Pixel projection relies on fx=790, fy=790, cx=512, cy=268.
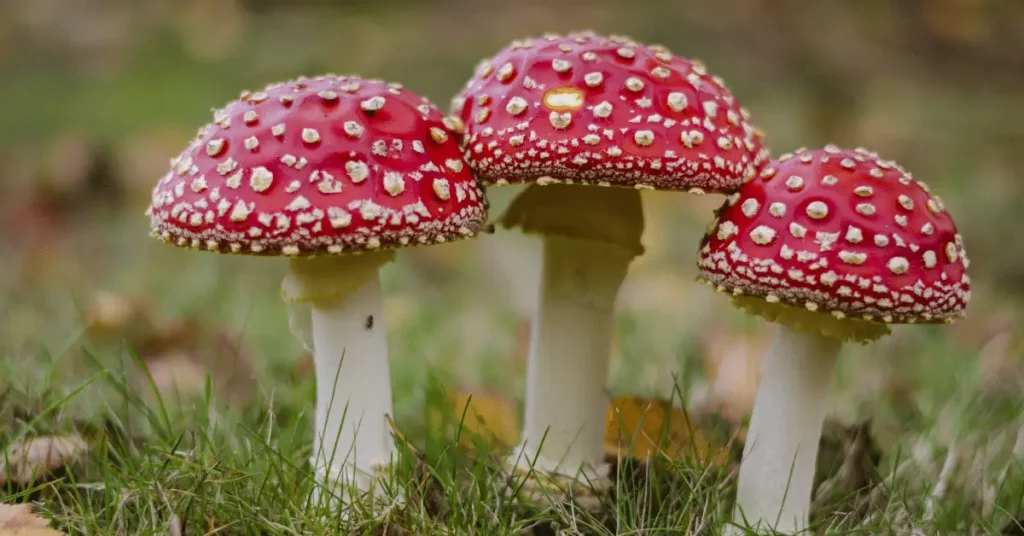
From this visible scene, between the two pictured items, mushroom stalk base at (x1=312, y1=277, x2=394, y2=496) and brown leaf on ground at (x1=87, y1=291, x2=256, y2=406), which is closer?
mushroom stalk base at (x1=312, y1=277, x2=394, y2=496)

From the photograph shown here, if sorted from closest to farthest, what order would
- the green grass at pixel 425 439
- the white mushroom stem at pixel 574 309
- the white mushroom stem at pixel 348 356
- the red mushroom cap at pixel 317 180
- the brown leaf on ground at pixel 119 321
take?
the red mushroom cap at pixel 317 180, the green grass at pixel 425 439, the white mushroom stem at pixel 348 356, the white mushroom stem at pixel 574 309, the brown leaf on ground at pixel 119 321

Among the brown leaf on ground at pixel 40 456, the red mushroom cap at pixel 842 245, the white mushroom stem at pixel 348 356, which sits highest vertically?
the red mushroom cap at pixel 842 245

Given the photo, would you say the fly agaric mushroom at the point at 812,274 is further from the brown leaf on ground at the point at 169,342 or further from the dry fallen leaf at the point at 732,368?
the brown leaf on ground at the point at 169,342

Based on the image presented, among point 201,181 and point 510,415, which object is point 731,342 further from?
point 201,181

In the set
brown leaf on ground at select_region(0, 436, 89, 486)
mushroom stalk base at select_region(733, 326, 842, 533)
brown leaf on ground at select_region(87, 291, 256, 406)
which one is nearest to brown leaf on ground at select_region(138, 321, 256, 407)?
brown leaf on ground at select_region(87, 291, 256, 406)

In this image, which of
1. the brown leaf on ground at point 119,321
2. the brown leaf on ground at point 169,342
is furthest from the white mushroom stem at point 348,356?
the brown leaf on ground at point 119,321

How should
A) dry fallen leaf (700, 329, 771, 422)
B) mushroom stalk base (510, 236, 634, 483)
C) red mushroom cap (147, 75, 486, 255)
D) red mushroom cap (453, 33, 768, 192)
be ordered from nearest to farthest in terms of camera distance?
red mushroom cap (147, 75, 486, 255)
red mushroom cap (453, 33, 768, 192)
mushroom stalk base (510, 236, 634, 483)
dry fallen leaf (700, 329, 771, 422)

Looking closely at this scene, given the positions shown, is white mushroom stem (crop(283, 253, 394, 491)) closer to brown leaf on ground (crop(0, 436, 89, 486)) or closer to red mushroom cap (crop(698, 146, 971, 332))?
brown leaf on ground (crop(0, 436, 89, 486))
